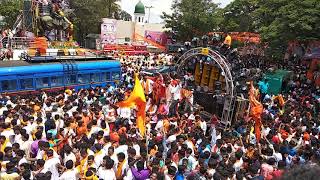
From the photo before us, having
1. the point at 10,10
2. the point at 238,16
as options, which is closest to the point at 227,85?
the point at 238,16

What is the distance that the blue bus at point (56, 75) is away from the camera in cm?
1602

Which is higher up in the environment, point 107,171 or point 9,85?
point 107,171

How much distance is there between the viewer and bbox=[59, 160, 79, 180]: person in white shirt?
6656 mm

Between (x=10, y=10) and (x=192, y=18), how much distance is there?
68.2ft

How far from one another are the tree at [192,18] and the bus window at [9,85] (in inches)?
1195

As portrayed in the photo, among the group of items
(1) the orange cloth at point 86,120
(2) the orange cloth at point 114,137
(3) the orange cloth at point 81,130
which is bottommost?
(3) the orange cloth at point 81,130

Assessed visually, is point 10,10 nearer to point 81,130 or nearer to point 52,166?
point 81,130

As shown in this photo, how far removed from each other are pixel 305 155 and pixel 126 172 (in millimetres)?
4644

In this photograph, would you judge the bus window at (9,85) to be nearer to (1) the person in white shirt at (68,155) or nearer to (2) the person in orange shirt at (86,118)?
(2) the person in orange shirt at (86,118)

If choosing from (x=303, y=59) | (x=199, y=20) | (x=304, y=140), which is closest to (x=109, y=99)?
(x=304, y=140)

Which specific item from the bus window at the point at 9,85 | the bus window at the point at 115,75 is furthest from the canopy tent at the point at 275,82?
the bus window at the point at 9,85

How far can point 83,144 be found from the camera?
26.3ft

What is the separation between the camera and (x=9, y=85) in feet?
52.1

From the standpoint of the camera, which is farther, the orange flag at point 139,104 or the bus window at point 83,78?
the bus window at point 83,78
